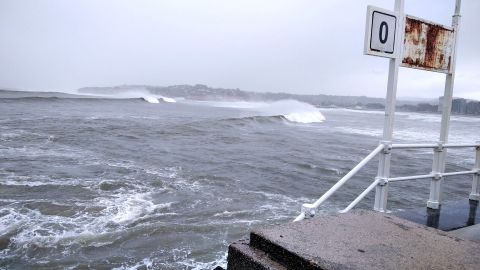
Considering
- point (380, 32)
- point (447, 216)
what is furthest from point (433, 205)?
point (380, 32)

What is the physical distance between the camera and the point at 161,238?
6.22 m

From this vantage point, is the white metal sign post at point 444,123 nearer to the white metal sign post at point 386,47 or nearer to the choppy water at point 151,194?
the white metal sign post at point 386,47

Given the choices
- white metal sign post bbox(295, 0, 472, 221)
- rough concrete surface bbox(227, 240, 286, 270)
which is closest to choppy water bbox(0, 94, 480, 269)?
white metal sign post bbox(295, 0, 472, 221)

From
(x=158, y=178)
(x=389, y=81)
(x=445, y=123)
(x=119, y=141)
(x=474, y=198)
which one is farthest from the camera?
(x=119, y=141)

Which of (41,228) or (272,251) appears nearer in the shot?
(272,251)

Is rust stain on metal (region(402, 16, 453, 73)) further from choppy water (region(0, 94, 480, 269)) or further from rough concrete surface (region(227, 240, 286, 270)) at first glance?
choppy water (region(0, 94, 480, 269))

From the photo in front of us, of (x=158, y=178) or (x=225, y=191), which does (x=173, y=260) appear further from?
(x=158, y=178)

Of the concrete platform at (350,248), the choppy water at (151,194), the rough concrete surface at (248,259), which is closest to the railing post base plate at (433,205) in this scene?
A: the concrete platform at (350,248)

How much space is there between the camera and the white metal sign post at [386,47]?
371 cm

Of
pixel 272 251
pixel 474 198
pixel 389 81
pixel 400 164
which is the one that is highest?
pixel 389 81

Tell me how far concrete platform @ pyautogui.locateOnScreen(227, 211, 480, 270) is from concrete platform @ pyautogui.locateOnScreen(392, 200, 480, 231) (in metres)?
1.65

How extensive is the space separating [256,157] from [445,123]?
10350 millimetres

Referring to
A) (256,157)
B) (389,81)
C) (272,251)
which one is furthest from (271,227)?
(256,157)

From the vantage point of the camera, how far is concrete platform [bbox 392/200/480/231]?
13.9 feet
